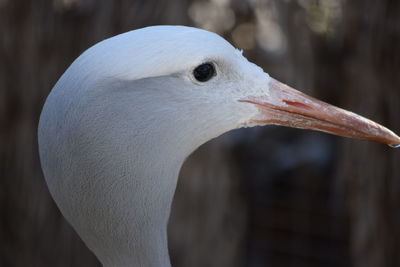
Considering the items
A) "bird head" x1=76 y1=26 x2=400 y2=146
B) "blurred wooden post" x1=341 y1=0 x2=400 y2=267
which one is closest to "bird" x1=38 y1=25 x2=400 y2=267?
"bird head" x1=76 y1=26 x2=400 y2=146

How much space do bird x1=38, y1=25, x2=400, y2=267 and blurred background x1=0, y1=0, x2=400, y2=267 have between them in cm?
129

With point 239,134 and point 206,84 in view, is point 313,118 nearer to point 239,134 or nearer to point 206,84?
point 206,84

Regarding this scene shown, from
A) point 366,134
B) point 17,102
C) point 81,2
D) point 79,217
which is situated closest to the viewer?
point 79,217

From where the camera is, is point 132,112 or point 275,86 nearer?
point 132,112

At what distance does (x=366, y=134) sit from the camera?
126 centimetres

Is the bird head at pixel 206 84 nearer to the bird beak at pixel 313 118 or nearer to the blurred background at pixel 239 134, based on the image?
the bird beak at pixel 313 118

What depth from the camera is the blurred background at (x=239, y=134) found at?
2.49m

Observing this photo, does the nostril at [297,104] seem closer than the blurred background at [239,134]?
Yes

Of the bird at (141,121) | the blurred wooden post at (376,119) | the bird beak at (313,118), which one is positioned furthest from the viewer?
the blurred wooden post at (376,119)

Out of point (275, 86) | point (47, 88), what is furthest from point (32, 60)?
point (275, 86)

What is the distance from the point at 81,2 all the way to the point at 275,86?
1.64m

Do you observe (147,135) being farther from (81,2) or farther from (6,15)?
(6,15)

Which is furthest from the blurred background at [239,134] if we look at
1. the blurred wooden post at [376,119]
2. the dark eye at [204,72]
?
the dark eye at [204,72]

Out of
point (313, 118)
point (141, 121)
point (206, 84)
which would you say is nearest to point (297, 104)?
point (313, 118)
